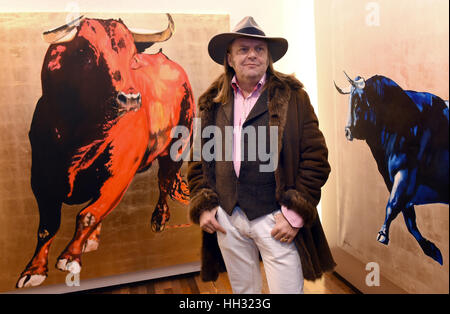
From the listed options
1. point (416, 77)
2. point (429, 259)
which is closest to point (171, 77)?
point (416, 77)

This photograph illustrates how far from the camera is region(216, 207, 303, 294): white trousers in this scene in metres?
1.33

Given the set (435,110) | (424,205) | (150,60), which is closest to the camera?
(435,110)

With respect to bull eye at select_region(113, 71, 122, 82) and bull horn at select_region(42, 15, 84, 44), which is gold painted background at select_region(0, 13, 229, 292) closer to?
bull horn at select_region(42, 15, 84, 44)

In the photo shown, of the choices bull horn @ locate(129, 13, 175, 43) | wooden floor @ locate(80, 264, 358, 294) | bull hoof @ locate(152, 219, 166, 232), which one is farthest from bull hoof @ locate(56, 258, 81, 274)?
bull horn @ locate(129, 13, 175, 43)

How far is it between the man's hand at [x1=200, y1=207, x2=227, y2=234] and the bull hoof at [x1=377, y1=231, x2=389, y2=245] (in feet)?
3.10

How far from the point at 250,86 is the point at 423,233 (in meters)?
1.08

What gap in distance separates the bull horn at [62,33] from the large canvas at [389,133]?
5.53ft

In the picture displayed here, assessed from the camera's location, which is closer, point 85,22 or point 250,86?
point 250,86

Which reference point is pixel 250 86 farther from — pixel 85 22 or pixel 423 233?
pixel 85 22

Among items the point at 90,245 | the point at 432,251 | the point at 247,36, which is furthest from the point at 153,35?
the point at 432,251

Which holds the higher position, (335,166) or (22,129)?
(22,129)

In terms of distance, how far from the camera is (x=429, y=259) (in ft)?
4.58

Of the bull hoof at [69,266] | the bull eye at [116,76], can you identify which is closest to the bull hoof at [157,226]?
the bull hoof at [69,266]

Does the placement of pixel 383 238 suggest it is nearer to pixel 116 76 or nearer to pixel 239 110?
pixel 239 110
